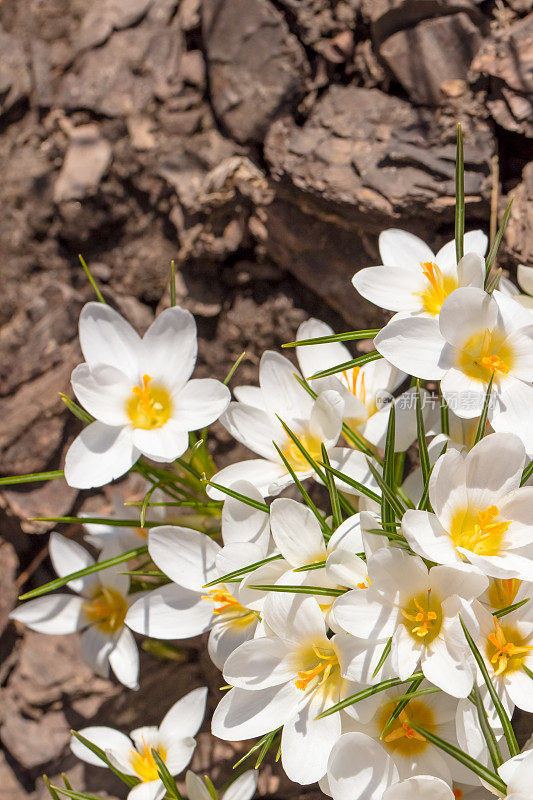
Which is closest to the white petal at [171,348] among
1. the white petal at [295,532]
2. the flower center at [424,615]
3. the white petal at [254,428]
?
the white petal at [254,428]

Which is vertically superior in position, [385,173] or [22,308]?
[385,173]

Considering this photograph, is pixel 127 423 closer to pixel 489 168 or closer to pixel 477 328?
pixel 477 328

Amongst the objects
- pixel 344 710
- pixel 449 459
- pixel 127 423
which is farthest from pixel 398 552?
pixel 127 423

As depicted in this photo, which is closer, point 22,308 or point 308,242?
point 308,242

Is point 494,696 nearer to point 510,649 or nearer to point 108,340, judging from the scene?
point 510,649

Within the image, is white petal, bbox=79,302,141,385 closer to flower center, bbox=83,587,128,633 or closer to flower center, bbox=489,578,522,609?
flower center, bbox=83,587,128,633

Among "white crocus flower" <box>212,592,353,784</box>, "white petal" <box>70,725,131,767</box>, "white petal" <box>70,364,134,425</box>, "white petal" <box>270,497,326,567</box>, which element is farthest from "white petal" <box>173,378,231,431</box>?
"white petal" <box>70,725,131,767</box>
